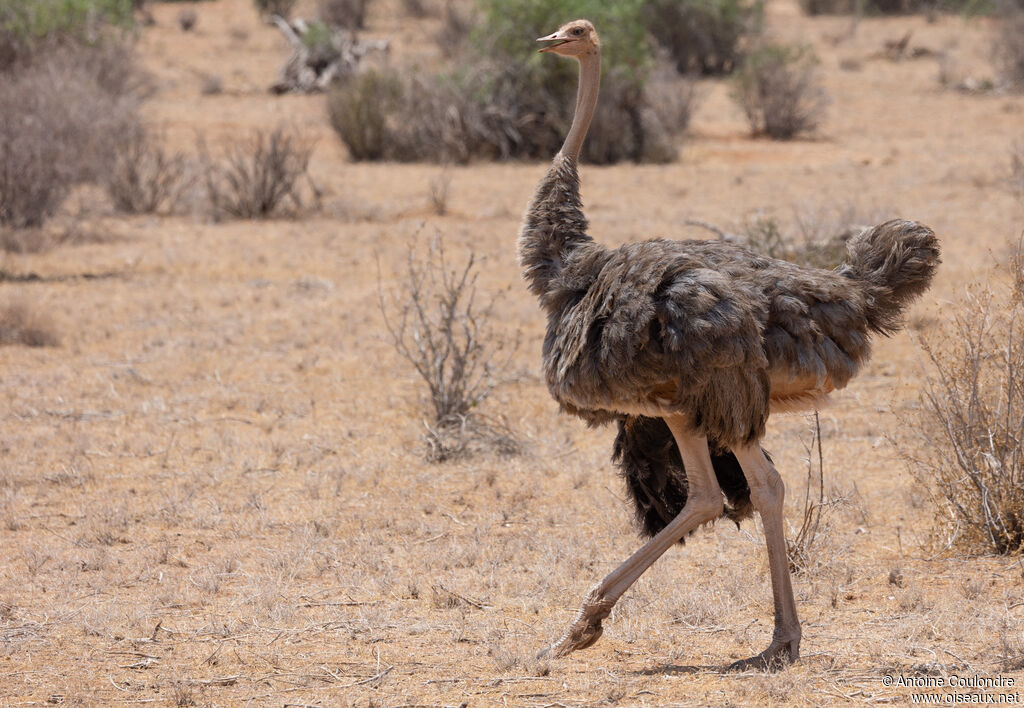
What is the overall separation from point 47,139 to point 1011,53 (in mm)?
16554

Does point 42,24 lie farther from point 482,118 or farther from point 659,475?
point 659,475

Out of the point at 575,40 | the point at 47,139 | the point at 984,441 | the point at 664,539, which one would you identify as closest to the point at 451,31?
the point at 47,139

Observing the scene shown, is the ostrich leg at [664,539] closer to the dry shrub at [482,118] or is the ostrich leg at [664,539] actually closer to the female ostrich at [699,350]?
the female ostrich at [699,350]

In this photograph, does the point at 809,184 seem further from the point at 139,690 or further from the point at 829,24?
the point at 829,24

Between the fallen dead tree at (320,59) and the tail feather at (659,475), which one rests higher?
the tail feather at (659,475)

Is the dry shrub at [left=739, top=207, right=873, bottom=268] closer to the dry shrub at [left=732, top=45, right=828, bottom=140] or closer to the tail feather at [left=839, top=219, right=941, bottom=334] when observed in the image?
the tail feather at [left=839, top=219, right=941, bottom=334]

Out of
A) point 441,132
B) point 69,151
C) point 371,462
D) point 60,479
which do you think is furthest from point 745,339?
point 441,132

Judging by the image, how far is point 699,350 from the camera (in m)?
4.00

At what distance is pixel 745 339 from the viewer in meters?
4.02

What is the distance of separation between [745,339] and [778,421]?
375 centimetres

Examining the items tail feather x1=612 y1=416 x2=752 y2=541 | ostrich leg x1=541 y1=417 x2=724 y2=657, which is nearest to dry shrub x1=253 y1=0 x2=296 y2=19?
tail feather x1=612 y1=416 x2=752 y2=541

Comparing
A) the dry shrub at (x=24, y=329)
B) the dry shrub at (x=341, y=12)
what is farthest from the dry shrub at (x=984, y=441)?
the dry shrub at (x=341, y=12)

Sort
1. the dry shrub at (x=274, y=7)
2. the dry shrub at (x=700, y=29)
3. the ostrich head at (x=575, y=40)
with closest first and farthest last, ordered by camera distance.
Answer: the ostrich head at (x=575, y=40), the dry shrub at (x=700, y=29), the dry shrub at (x=274, y=7)

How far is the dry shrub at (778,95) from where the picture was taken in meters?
19.1
